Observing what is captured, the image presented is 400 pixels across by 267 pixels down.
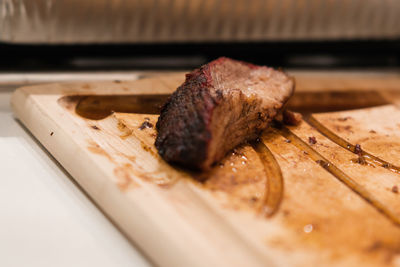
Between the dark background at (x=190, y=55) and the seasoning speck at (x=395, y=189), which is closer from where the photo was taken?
the seasoning speck at (x=395, y=189)

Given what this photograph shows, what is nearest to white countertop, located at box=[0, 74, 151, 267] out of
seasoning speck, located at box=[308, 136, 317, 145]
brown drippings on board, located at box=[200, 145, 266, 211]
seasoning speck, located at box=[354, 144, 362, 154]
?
brown drippings on board, located at box=[200, 145, 266, 211]

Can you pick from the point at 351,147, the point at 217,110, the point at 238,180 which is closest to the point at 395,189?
the point at 351,147

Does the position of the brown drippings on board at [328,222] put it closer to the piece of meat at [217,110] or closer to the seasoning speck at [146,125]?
the piece of meat at [217,110]

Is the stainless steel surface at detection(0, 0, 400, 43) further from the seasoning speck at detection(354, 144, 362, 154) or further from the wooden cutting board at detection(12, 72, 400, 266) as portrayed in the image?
the seasoning speck at detection(354, 144, 362, 154)

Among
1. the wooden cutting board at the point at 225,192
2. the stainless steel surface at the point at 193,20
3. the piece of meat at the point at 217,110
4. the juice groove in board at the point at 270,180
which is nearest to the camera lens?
the wooden cutting board at the point at 225,192

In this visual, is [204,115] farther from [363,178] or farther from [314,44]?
[314,44]

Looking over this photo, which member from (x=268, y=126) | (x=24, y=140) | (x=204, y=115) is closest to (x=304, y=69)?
(x=268, y=126)

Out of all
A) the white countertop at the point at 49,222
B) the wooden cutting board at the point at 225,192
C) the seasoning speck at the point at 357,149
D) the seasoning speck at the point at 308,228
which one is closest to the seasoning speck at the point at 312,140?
the wooden cutting board at the point at 225,192

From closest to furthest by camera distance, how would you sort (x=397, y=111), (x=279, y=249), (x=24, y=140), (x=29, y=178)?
(x=279, y=249) < (x=29, y=178) < (x=24, y=140) < (x=397, y=111)
